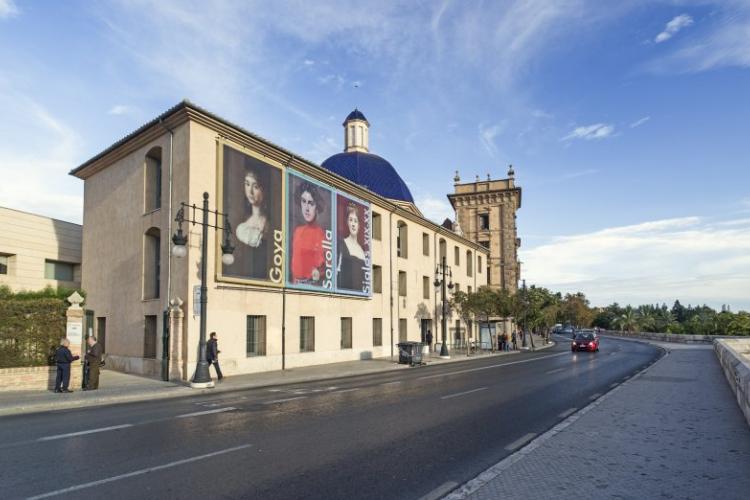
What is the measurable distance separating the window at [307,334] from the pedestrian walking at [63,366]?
1164 cm

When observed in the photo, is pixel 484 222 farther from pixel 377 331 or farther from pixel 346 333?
pixel 346 333

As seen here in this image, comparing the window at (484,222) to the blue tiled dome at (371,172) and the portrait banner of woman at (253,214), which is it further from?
the portrait banner of woman at (253,214)

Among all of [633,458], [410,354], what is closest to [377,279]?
[410,354]

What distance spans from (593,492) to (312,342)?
2187 centimetres

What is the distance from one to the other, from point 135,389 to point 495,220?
53.9 metres

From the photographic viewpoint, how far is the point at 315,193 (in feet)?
89.0

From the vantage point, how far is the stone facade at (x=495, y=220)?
62.4 m

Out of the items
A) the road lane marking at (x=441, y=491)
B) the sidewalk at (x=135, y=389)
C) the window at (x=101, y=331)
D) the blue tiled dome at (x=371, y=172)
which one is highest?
the blue tiled dome at (x=371, y=172)

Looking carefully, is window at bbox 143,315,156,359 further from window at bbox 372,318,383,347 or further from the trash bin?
window at bbox 372,318,383,347

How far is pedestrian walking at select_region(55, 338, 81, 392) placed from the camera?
50.1 ft

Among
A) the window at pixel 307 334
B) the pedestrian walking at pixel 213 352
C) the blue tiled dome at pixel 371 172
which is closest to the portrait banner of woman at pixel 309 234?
the window at pixel 307 334

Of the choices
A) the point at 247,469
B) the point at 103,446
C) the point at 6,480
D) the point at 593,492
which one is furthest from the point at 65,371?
the point at 593,492

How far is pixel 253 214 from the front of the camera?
74.3ft

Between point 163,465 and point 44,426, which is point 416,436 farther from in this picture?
point 44,426
